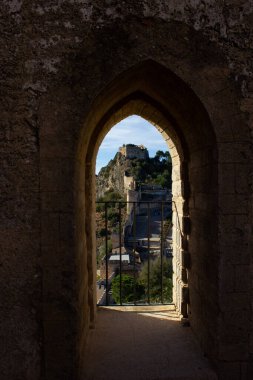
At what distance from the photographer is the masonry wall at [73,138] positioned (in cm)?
268

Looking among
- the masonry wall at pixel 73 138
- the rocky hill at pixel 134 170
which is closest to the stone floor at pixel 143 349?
the masonry wall at pixel 73 138

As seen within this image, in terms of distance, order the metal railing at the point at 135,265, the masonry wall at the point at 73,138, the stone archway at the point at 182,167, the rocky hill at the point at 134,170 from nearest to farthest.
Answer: the masonry wall at the point at 73,138
the stone archway at the point at 182,167
the metal railing at the point at 135,265
the rocky hill at the point at 134,170

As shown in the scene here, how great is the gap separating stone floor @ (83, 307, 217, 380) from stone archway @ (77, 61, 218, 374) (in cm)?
19

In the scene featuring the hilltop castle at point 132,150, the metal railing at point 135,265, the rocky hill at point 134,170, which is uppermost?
the hilltop castle at point 132,150

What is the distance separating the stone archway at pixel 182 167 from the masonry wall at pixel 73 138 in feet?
0.41

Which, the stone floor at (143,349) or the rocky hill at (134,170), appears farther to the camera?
the rocky hill at (134,170)

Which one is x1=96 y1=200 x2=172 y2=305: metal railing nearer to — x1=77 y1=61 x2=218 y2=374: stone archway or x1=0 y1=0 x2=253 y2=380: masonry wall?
x1=77 y1=61 x2=218 y2=374: stone archway

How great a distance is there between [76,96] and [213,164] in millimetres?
1272

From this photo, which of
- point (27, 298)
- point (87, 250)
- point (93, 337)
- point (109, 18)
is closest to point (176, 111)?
point (109, 18)

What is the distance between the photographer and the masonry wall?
268 cm

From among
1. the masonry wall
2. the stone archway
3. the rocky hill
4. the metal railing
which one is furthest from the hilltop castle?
the masonry wall

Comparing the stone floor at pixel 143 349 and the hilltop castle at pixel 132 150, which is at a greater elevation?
the hilltop castle at pixel 132 150

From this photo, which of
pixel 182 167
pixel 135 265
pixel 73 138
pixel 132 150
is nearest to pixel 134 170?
pixel 132 150

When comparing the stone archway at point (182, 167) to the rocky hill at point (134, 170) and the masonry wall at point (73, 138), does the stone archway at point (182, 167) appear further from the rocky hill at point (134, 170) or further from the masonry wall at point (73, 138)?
the rocky hill at point (134, 170)
